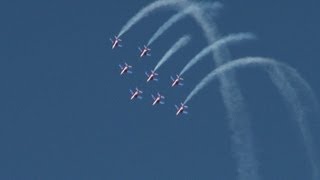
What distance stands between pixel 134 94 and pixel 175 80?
19.5 ft

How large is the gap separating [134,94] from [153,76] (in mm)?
4116

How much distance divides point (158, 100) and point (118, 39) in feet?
21.3

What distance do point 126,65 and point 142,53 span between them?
365cm

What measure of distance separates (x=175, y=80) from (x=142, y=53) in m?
4.14

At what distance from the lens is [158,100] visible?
150875mm

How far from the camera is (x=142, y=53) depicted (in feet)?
496

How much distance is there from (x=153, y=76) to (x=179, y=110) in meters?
3.54

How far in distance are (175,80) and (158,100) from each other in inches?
115

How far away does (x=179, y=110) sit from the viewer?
14938cm

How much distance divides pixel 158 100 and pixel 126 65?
5.28 meters

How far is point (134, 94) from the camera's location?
154 m

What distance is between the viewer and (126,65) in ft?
506

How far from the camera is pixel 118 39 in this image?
153m

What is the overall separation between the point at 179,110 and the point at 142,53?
5.80 metres
